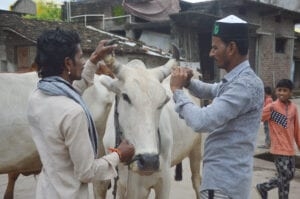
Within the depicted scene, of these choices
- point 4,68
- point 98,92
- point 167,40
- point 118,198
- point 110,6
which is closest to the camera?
point 118,198

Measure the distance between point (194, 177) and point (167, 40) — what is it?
12.7 meters

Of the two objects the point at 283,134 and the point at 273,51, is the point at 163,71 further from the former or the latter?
the point at 273,51

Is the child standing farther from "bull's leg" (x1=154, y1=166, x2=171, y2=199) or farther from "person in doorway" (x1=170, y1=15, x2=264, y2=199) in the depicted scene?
"person in doorway" (x1=170, y1=15, x2=264, y2=199)

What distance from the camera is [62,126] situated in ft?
6.24

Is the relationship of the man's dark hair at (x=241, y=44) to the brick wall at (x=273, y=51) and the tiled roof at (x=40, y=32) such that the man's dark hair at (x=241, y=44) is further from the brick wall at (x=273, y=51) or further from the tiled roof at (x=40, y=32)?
the brick wall at (x=273, y=51)

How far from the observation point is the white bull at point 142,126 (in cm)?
246

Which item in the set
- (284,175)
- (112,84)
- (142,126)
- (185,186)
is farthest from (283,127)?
(142,126)

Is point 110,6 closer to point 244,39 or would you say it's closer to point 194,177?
point 194,177

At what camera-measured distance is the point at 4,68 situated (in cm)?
1480

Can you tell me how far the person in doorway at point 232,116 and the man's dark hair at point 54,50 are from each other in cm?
62

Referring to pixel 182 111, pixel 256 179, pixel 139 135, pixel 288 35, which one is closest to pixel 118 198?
pixel 139 135

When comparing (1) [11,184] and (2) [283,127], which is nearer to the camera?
(2) [283,127]

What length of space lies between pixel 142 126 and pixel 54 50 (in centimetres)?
78

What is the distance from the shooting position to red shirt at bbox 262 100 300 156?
4582 mm
